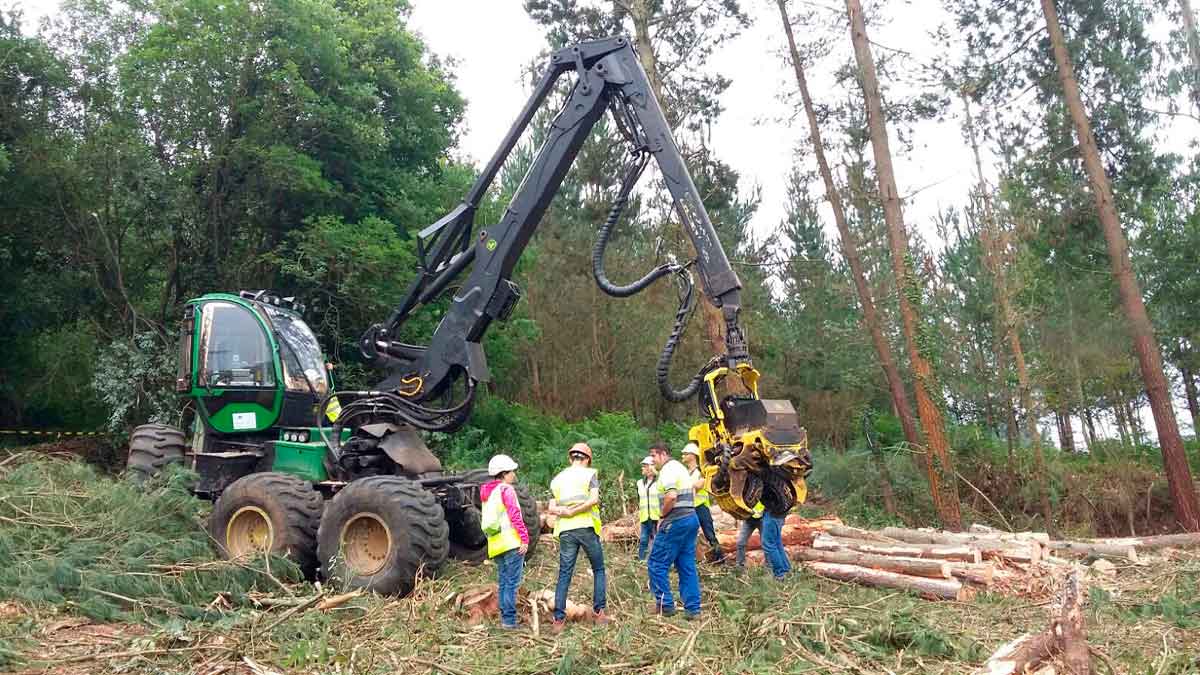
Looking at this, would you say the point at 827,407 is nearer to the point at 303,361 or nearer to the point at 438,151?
the point at 438,151

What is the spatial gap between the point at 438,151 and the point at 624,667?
1513 centimetres

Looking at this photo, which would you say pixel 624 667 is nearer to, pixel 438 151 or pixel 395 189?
pixel 395 189

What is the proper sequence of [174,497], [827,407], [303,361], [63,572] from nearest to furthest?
[63,572] < [174,497] < [303,361] < [827,407]

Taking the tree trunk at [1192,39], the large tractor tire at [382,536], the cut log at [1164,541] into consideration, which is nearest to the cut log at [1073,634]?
the large tractor tire at [382,536]

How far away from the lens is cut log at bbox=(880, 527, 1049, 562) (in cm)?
1021

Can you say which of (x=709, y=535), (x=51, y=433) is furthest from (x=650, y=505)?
(x=51, y=433)

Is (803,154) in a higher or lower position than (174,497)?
Answer: higher

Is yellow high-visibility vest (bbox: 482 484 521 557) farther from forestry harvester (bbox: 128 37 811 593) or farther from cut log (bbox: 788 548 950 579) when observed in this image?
cut log (bbox: 788 548 950 579)

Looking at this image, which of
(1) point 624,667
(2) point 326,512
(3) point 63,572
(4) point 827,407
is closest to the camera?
(1) point 624,667

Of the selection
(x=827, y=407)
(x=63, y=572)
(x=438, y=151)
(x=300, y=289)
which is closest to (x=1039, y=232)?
(x=827, y=407)


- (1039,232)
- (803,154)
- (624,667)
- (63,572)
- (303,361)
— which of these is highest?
(803,154)

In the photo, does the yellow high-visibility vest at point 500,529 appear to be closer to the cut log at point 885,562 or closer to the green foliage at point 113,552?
the green foliage at point 113,552

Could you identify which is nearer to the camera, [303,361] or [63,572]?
[63,572]

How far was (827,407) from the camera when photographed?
2488 centimetres
